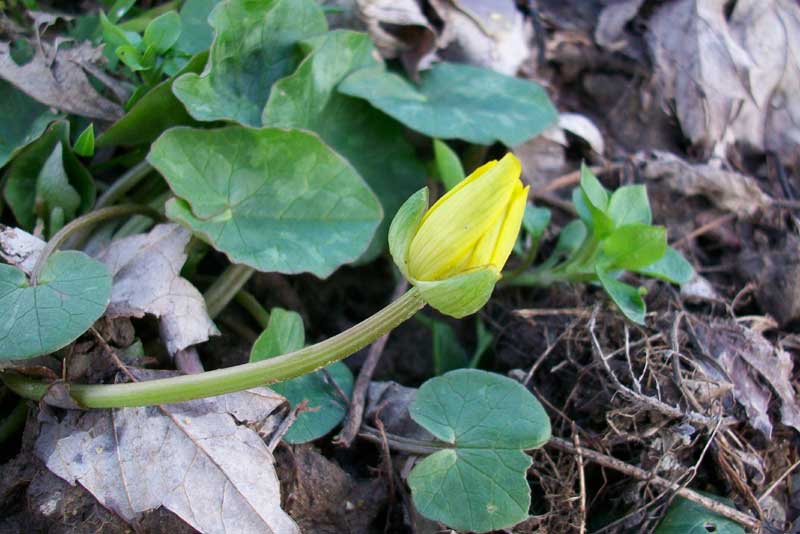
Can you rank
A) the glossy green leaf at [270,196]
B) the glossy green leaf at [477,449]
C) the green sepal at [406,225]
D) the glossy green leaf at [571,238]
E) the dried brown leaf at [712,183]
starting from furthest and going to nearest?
the dried brown leaf at [712,183]
the glossy green leaf at [571,238]
the glossy green leaf at [270,196]
the glossy green leaf at [477,449]
the green sepal at [406,225]

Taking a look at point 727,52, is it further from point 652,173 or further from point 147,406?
point 147,406

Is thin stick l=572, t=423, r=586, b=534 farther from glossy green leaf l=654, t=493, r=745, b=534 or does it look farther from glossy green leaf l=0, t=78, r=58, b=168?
glossy green leaf l=0, t=78, r=58, b=168

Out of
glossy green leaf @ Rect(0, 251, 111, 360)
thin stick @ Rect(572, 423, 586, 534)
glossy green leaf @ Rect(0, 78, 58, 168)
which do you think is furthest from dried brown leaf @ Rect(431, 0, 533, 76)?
glossy green leaf @ Rect(0, 251, 111, 360)

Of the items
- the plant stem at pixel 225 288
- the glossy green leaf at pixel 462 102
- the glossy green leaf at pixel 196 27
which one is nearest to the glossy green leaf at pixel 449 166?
the glossy green leaf at pixel 462 102

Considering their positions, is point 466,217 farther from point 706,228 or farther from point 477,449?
point 706,228

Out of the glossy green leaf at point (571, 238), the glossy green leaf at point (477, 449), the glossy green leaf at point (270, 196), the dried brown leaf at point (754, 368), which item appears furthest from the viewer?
the glossy green leaf at point (571, 238)

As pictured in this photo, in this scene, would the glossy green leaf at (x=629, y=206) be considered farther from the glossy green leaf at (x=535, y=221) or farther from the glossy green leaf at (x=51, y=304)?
the glossy green leaf at (x=51, y=304)
